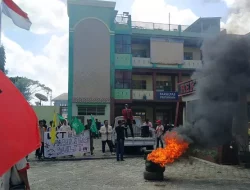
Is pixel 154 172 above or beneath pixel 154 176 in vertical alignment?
above

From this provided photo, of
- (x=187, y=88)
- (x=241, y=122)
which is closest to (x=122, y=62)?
(x=187, y=88)

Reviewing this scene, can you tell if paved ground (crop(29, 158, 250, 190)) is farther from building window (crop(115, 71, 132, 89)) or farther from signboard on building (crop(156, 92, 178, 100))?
signboard on building (crop(156, 92, 178, 100))

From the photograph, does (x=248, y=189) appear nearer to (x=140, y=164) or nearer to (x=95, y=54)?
(x=140, y=164)

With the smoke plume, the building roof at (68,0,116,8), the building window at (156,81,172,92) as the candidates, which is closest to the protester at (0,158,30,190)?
the smoke plume

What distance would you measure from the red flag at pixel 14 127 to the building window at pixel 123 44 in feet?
86.9

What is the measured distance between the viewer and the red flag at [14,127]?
2.24 metres

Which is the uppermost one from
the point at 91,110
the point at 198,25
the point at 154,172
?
the point at 198,25

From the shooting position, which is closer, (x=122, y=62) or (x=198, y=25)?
(x=122, y=62)

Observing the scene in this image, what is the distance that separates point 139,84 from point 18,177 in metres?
28.1

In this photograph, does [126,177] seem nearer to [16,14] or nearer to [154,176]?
[154,176]

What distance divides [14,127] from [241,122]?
32.4ft

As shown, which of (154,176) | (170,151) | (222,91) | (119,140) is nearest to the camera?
(154,176)

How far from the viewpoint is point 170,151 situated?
334 inches

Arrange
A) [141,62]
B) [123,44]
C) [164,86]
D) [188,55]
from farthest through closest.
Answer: [188,55], [164,86], [141,62], [123,44]
